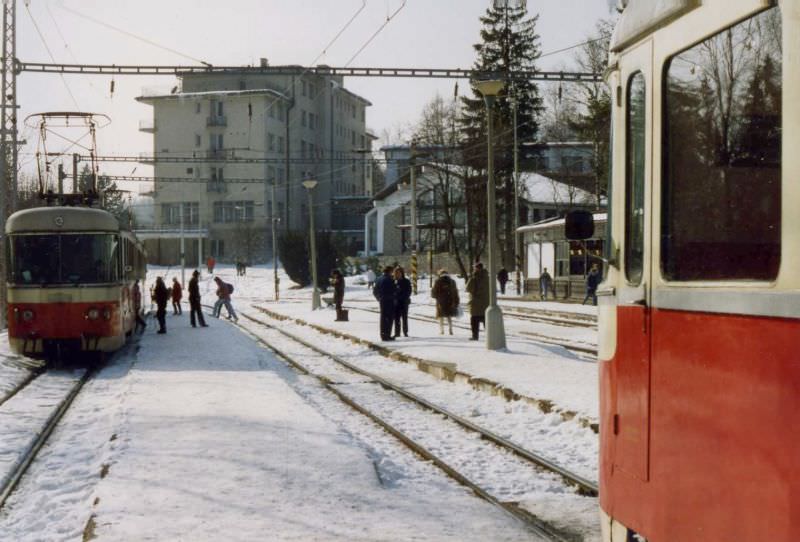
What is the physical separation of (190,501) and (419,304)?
4010 cm

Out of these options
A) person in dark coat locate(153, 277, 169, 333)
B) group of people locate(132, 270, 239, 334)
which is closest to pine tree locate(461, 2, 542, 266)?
group of people locate(132, 270, 239, 334)

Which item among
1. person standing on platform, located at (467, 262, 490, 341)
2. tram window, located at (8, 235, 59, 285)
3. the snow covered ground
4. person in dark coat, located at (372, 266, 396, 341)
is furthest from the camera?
person in dark coat, located at (372, 266, 396, 341)

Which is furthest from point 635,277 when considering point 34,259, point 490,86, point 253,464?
point 34,259

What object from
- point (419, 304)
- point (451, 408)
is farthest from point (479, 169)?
point (451, 408)

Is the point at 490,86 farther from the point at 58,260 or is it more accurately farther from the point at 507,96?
the point at 507,96

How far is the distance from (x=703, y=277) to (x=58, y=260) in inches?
709

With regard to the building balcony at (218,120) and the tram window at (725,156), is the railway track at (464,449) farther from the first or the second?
the building balcony at (218,120)

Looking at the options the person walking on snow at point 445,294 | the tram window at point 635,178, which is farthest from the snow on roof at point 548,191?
the tram window at point 635,178

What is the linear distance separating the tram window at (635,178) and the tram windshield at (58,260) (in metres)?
16.9

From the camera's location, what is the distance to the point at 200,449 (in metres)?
9.89

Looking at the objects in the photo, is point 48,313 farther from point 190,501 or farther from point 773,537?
point 773,537

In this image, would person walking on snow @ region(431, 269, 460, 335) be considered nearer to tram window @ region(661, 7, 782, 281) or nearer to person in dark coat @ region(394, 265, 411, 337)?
person in dark coat @ region(394, 265, 411, 337)

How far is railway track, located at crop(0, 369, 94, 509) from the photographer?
31.6ft

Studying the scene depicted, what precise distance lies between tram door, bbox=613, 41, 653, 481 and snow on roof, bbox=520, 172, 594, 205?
205 ft
